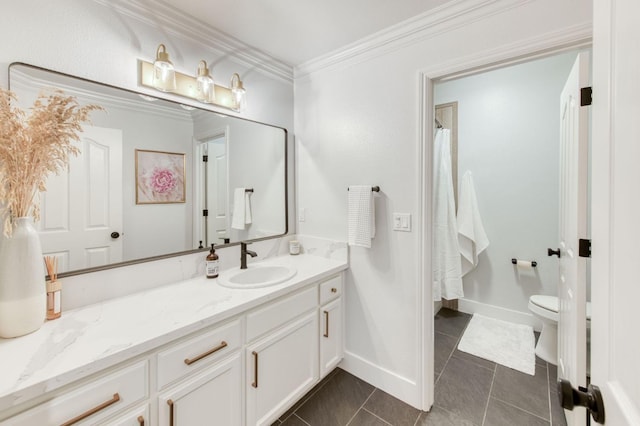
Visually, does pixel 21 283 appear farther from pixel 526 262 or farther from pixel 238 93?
pixel 526 262

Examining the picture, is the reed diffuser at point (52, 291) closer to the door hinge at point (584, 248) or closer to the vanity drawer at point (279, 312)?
the vanity drawer at point (279, 312)

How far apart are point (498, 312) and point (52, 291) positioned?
3392 mm

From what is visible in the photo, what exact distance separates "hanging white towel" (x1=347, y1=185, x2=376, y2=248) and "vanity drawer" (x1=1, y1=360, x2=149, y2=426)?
1.28m

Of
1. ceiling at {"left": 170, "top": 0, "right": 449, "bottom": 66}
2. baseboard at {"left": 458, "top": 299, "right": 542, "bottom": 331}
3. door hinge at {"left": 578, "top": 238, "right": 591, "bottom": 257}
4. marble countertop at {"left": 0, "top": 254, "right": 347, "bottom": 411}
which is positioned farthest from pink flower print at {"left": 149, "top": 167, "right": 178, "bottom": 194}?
baseboard at {"left": 458, "top": 299, "right": 542, "bottom": 331}

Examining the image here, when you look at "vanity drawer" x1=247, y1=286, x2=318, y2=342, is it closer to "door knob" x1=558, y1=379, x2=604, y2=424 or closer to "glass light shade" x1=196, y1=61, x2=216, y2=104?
"door knob" x1=558, y1=379, x2=604, y2=424

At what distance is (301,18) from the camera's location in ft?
5.30

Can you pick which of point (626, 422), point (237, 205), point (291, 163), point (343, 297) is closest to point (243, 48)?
point (291, 163)

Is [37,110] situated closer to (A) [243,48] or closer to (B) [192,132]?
(B) [192,132]

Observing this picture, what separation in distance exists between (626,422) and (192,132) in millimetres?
1940

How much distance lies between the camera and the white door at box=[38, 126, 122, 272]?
119cm

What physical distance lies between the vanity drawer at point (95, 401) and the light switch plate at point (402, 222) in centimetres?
144

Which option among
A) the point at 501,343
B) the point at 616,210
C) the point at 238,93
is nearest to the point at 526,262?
the point at 501,343

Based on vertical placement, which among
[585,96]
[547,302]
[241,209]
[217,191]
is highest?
[585,96]

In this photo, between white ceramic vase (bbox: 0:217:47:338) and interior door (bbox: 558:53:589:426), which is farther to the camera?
interior door (bbox: 558:53:589:426)
